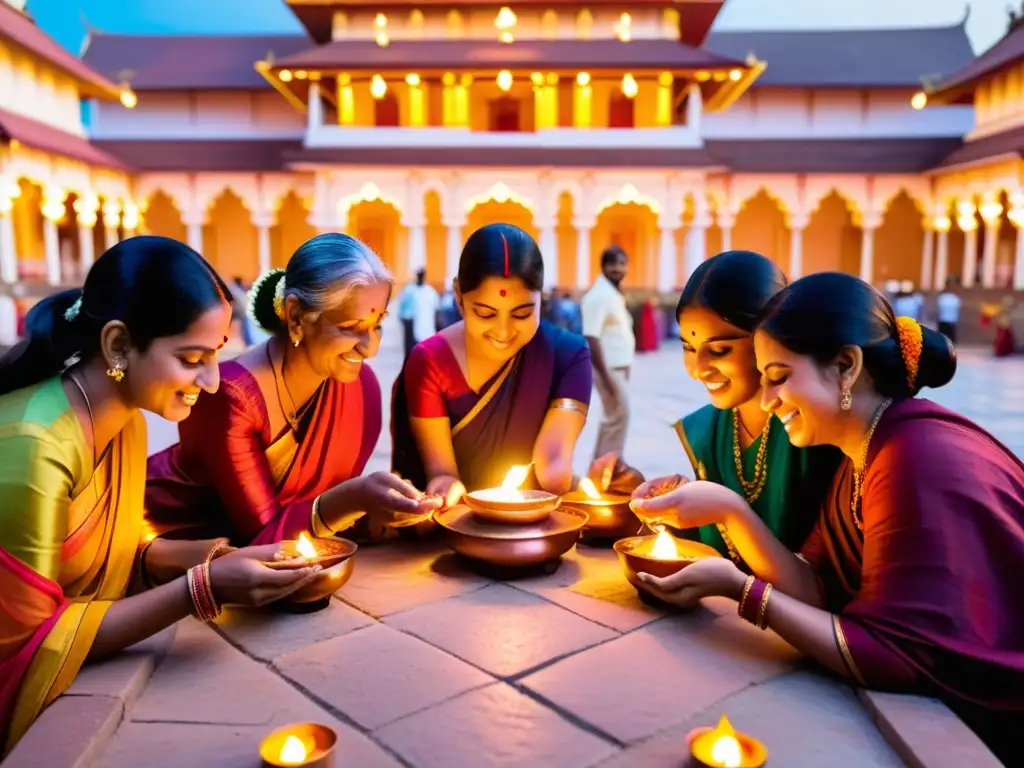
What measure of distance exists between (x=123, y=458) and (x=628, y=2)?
769 inches

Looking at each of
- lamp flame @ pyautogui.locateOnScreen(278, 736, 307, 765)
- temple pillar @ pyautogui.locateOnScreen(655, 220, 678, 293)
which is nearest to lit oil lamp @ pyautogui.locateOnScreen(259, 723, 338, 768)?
lamp flame @ pyautogui.locateOnScreen(278, 736, 307, 765)

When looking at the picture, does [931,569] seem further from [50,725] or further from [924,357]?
[50,725]

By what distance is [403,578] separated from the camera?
7.06 feet

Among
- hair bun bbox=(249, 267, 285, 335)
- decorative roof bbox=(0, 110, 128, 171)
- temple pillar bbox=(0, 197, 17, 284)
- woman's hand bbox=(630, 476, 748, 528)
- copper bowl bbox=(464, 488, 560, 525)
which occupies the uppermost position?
decorative roof bbox=(0, 110, 128, 171)

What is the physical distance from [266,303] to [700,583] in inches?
57.3

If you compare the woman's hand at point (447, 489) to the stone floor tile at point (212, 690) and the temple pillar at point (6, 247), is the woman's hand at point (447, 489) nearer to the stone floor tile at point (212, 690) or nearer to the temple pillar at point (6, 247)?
the stone floor tile at point (212, 690)

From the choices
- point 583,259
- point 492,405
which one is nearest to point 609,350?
point 492,405

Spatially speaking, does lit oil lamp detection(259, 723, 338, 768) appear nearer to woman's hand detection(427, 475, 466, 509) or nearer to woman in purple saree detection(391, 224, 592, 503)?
woman's hand detection(427, 475, 466, 509)

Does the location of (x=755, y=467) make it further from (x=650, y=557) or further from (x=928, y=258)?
(x=928, y=258)

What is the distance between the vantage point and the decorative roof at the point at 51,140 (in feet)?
48.7

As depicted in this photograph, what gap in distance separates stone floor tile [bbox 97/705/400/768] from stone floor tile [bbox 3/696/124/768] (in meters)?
0.03

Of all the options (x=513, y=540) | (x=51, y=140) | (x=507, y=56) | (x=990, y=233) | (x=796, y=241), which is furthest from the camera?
(x=796, y=241)

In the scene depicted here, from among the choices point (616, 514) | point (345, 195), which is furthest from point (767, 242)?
point (616, 514)

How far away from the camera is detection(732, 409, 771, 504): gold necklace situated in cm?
219
